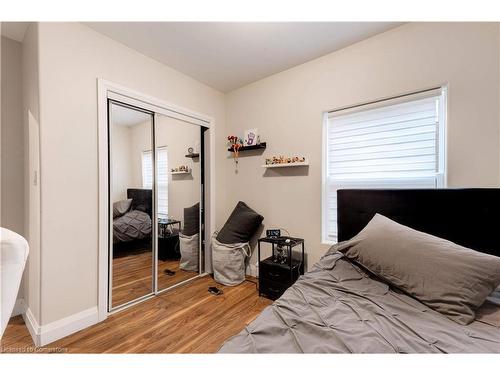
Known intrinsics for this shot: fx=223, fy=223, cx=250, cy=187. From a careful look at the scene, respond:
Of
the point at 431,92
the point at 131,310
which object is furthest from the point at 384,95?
the point at 131,310

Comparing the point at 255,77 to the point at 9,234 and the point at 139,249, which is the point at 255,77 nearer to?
the point at 139,249

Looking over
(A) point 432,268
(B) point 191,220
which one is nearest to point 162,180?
(B) point 191,220

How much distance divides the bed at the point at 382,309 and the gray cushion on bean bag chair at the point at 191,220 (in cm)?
172

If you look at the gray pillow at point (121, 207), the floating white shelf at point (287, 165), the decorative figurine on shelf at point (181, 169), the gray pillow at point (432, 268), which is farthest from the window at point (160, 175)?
the gray pillow at point (432, 268)

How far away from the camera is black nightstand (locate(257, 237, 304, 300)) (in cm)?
221

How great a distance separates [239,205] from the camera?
9.66 ft

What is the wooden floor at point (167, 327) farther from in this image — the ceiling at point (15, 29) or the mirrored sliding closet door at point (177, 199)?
the ceiling at point (15, 29)

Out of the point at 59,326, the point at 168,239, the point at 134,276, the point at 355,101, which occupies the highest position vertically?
the point at 355,101

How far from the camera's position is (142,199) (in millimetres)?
2264

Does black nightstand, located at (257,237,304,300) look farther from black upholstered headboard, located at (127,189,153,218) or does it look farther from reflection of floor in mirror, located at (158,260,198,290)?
black upholstered headboard, located at (127,189,153,218)

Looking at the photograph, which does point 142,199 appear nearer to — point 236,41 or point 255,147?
point 255,147

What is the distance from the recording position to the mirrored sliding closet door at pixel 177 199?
96.0 inches

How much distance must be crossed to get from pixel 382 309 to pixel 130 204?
2168 millimetres

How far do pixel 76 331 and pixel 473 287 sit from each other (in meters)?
2.61
